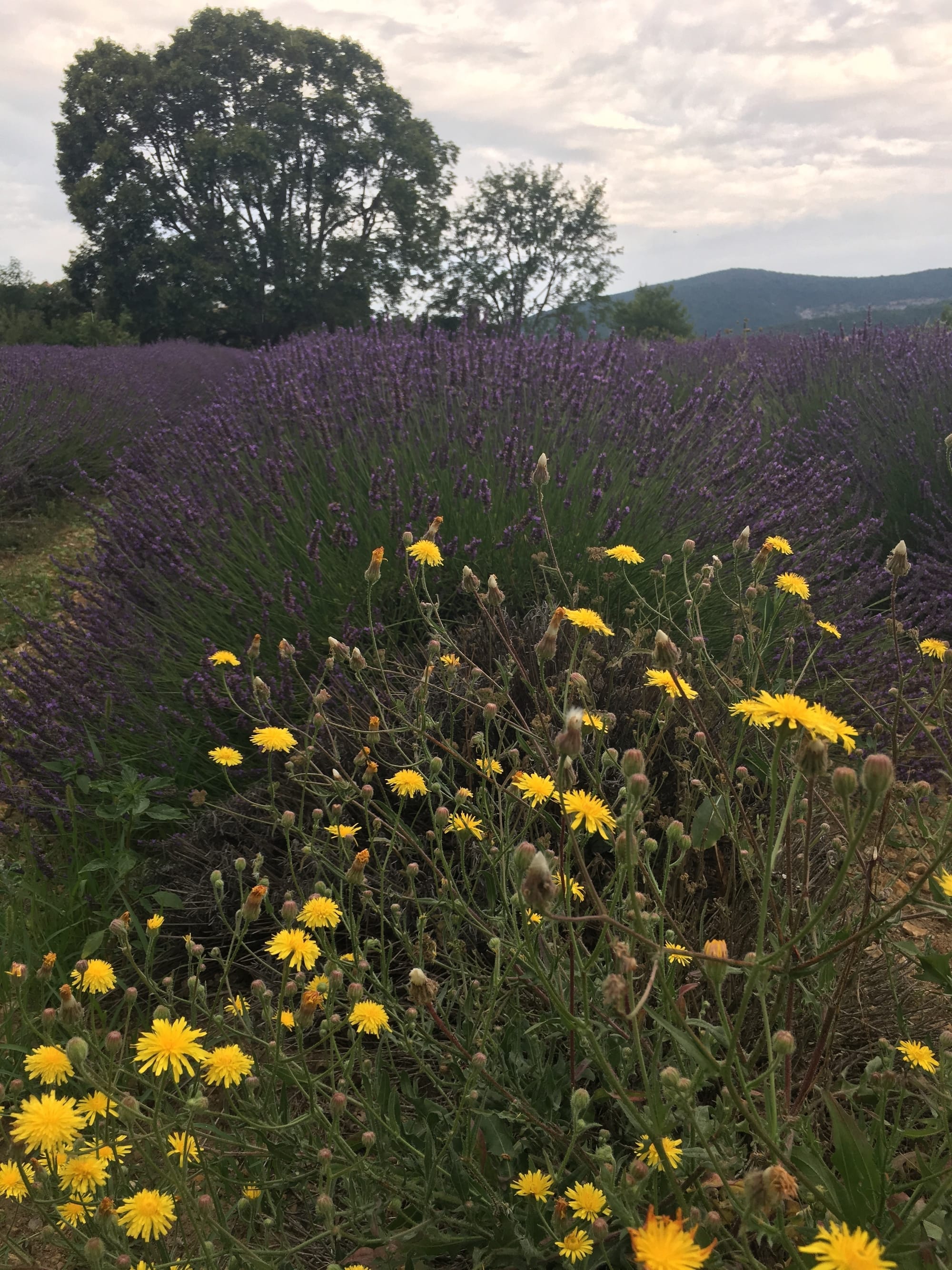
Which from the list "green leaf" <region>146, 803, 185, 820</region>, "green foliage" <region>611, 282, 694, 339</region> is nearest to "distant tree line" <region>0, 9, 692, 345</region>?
"green foliage" <region>611, 282, 694, 339</region>

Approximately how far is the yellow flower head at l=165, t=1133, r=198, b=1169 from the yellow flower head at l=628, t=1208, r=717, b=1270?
60cm

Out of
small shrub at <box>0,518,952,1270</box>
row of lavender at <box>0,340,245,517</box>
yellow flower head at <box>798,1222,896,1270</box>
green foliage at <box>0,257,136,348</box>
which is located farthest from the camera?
Answer: green foliage at <box>0,257,136,348</box>

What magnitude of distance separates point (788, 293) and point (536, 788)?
588 ft

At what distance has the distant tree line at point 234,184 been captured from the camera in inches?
847

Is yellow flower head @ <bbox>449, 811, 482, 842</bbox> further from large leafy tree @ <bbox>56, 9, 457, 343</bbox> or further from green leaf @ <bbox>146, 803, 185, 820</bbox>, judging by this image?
large leafy tree @ <bbox>56, 9, 457, 343</bbox>

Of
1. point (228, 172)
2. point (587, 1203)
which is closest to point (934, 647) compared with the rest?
point (587, 1203)

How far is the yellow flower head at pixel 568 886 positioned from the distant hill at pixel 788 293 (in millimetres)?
128057

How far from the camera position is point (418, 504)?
267 centimetres

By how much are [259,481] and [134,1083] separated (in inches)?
84.1

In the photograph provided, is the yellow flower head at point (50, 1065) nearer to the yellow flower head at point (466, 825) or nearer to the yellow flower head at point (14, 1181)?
the yellow flower head at point (14, 1181)

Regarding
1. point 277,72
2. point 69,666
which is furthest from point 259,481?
point 277,72

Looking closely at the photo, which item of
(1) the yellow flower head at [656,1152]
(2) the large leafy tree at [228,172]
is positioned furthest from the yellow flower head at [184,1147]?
(2) the large leafy tree at [228,172]

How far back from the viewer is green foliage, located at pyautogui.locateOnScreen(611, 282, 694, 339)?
27.7 m

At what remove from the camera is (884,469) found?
163 inches
